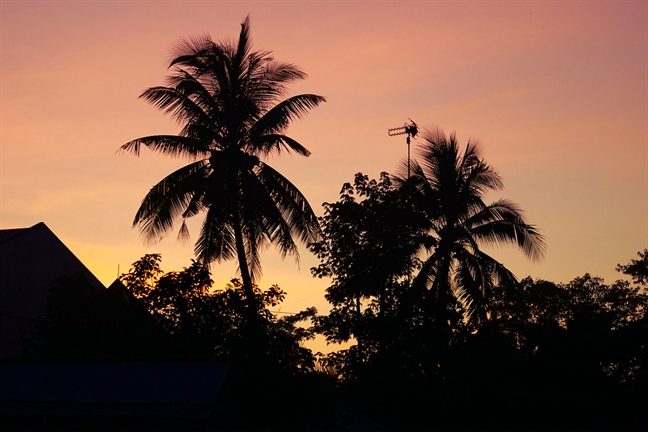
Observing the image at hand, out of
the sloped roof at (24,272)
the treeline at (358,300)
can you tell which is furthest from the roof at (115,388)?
the sloped roof at (24,272)

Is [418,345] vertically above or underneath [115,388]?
above

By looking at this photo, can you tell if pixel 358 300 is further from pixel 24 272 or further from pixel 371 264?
pixel 24 272

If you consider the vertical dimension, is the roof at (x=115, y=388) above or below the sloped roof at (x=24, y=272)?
below

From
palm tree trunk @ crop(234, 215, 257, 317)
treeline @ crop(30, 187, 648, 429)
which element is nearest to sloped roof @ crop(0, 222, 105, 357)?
treeline @ crop(30, 187, 648, 429)

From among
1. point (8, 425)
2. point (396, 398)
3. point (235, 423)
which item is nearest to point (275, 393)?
point (235, 423)

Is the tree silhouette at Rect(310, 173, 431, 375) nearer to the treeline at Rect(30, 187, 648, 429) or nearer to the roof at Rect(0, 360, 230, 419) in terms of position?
the treeline at Rect(30, 187, 648, 429)

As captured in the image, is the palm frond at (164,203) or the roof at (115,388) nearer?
the roof at (115,388)

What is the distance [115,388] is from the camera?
14844mm

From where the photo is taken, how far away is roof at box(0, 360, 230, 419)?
14.3m

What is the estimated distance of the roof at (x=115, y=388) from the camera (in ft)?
46.8

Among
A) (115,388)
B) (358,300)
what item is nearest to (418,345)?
(358,300)

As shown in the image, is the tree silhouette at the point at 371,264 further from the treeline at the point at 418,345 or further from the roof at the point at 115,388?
the roof at the point at 115,388

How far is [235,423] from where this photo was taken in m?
16.0

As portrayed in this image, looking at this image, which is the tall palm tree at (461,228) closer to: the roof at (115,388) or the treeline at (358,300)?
the treeline at (358,300)
